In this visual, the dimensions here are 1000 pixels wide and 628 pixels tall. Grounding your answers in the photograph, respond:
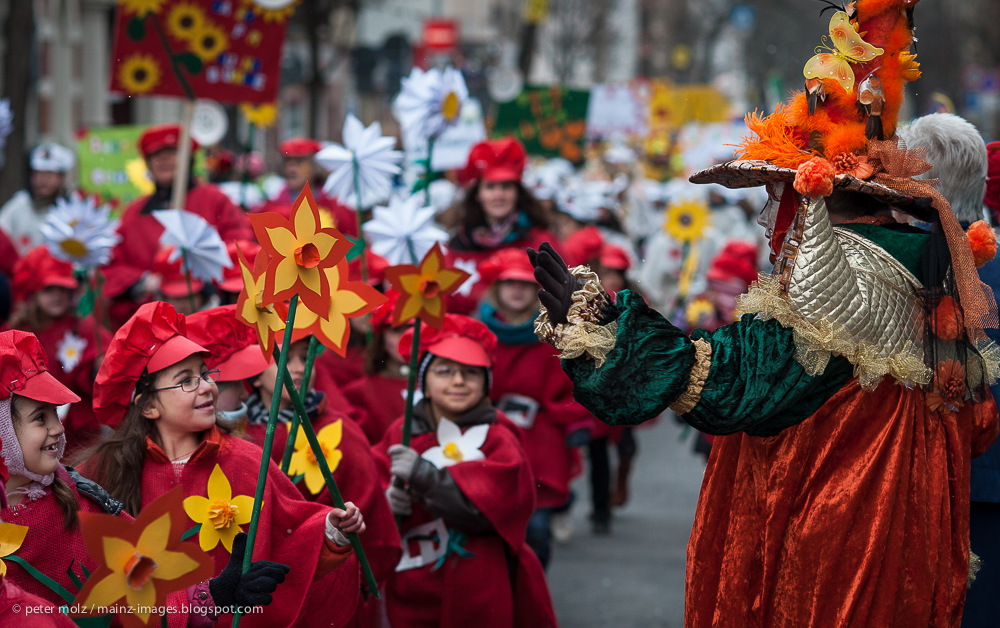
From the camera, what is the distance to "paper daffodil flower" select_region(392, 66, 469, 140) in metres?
5.65

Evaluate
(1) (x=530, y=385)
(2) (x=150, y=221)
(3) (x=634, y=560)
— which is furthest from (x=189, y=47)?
(3) (x=634, y=560)

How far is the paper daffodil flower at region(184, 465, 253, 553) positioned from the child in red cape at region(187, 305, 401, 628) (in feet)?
2.44

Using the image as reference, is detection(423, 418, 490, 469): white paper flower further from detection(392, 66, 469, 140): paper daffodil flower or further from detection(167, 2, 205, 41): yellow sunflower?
detection(167, 2, 205, 41): yellow sunflower

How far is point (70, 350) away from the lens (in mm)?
6059

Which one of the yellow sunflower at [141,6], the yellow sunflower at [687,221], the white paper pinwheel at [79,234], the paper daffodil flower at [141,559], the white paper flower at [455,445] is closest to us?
the paper daffodil flower at [141,559]

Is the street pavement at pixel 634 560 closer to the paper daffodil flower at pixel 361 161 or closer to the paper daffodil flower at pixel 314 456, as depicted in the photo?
the paper daffodil flower at pixel 314 456

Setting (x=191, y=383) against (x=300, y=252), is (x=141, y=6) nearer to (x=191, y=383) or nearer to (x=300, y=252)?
(x=191, y=383)

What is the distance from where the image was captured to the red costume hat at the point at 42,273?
20.4 feet

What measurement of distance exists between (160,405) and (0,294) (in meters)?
3.98

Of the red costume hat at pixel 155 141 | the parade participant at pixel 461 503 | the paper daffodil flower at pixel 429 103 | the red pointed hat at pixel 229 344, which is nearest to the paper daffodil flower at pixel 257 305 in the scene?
the red pointed hat at pixel 229 344

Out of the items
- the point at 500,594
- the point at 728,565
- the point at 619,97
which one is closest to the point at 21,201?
the point at 500,594

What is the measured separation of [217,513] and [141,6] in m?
4.57

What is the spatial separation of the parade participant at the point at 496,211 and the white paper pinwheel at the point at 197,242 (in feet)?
6.44

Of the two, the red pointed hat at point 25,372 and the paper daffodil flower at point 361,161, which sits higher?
the paper daffodil flower at point 361,161
